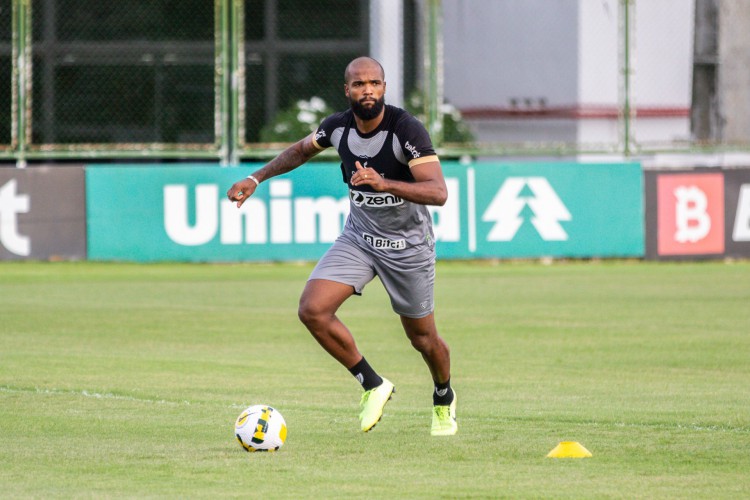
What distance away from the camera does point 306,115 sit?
82.0ft

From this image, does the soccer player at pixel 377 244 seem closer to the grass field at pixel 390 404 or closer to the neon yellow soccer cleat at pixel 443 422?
the neon yellow soccer cleat at pixel 443 422

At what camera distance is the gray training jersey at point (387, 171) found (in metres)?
8.34

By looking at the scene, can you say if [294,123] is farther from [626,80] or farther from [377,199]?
[377,199]

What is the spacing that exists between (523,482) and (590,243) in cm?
1629

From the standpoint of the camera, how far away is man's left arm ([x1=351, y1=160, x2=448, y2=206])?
780 centimetres

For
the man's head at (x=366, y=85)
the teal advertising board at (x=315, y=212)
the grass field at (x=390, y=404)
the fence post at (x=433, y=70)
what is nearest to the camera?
the grass field at (x=390, y=404)

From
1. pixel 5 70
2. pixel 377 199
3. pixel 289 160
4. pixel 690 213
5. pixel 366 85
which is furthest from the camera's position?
pixel 5 70

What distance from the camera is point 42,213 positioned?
2206cm

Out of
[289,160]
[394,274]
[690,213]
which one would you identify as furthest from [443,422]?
[690,213]

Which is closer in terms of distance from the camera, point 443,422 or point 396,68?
point 443,422

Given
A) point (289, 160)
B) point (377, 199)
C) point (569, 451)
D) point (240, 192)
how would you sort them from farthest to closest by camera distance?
Result: point (289, 160)
point (240, 192)
point (377, 199)
point (569, 451)

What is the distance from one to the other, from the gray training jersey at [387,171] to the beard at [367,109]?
125 mm

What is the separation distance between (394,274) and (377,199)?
1.46 feet

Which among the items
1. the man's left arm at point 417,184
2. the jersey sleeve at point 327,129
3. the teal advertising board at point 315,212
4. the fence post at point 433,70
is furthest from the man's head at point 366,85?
the fence post at point 433,70
